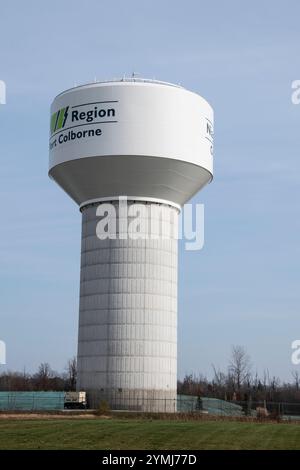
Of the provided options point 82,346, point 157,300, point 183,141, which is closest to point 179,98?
point 183,141

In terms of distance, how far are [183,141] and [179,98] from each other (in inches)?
108

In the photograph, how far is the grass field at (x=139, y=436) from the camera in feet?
83.1

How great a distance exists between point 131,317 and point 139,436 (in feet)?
61.0

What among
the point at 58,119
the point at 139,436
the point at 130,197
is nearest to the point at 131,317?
the point at 130,197

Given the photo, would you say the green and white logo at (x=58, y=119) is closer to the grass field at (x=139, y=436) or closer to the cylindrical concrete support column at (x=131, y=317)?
the cylindrical concrete support column at (x=131, y=317)

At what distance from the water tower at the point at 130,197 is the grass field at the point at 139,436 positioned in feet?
37.0

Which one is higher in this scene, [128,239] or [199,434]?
[128,239]

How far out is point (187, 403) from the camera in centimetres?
5641

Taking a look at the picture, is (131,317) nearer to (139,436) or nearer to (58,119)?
(58,119)

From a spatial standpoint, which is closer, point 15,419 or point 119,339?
point 15,419

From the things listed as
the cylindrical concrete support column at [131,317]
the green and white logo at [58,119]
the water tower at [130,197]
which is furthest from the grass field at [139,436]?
the green and white logo at [58,119]
